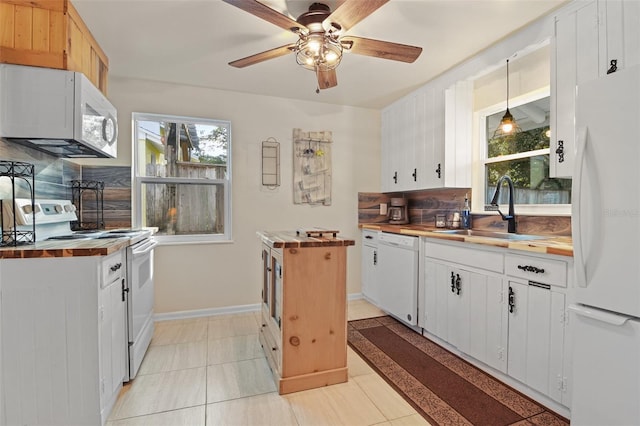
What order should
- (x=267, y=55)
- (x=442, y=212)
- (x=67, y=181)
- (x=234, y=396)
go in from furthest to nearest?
(x=442, y=212)
(x=67, y=181)
(x=267, y=55)
(x=234, y=396)

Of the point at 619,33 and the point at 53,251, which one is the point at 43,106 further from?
the point at 619,33

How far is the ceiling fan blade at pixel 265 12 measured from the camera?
1.55 m

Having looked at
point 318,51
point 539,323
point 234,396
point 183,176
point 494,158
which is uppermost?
point 318,51

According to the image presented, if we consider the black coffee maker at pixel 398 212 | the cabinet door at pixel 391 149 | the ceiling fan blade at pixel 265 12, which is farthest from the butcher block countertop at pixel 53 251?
the black coffee maker at pixel 398 212

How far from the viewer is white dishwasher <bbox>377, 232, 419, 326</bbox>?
2.86 meters

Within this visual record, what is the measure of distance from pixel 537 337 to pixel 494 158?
1754 mm

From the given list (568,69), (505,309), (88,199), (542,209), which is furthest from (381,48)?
(88,199)

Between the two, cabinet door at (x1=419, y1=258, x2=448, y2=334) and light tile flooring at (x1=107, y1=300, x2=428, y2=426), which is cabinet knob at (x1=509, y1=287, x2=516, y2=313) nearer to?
cabinet door at (x1=419, y1=258, x2=448, y2=334)

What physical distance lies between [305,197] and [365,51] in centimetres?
197

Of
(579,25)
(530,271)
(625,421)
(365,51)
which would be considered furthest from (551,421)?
(365,51)

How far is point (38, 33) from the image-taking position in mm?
1821

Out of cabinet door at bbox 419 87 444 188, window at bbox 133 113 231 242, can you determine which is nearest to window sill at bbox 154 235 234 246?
window at bbox 133 113 231 242

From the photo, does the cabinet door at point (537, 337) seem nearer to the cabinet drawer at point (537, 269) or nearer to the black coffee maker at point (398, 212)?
the cabinet drawer at point (537, 269)

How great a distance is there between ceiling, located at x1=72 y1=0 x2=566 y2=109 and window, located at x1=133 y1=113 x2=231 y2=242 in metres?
0.50
